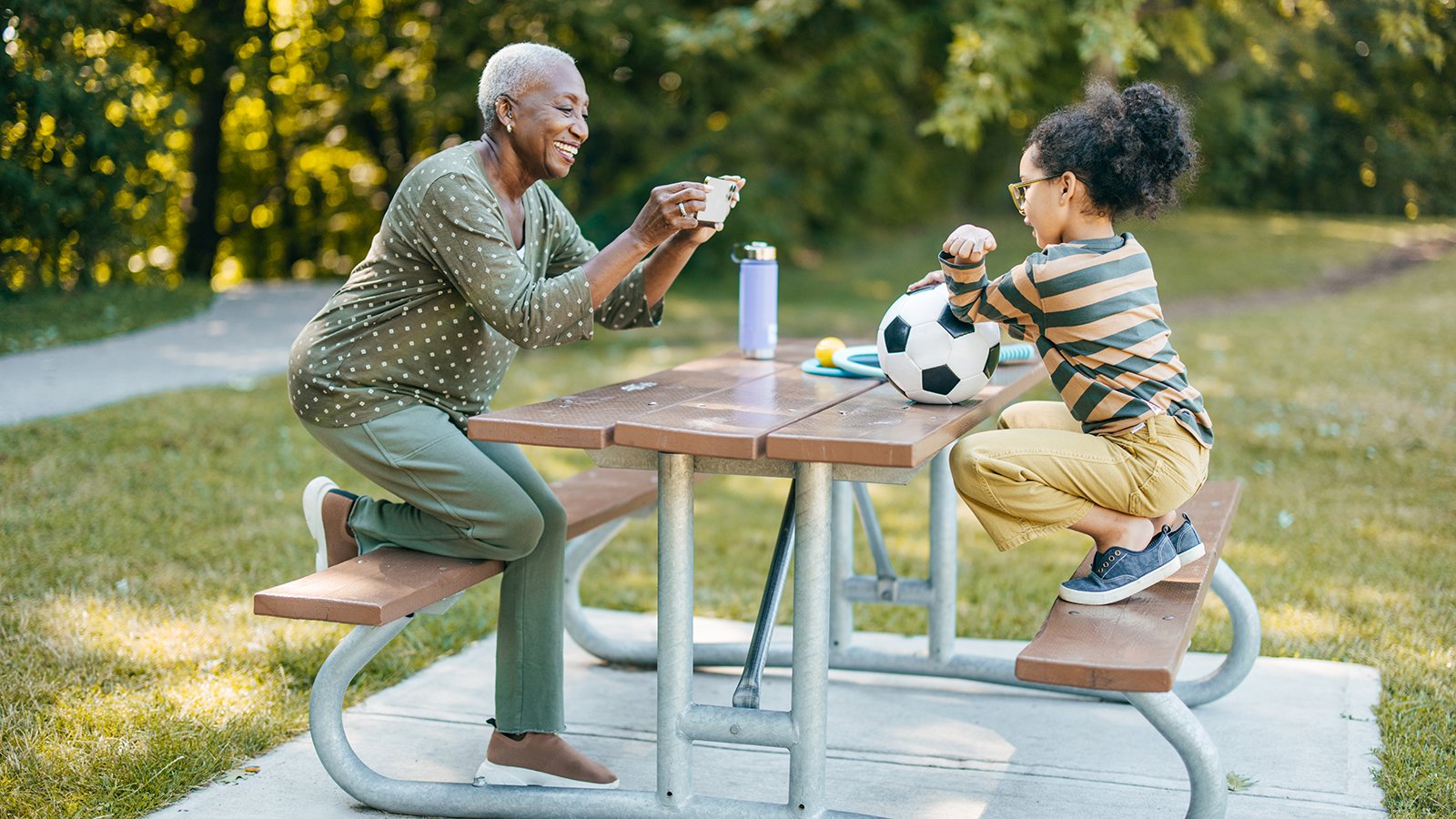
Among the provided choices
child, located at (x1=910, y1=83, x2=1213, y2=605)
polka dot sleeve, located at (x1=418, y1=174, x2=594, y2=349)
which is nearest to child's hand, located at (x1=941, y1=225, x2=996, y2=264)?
child, located at (x1=910, y1=83, x2=1213, y2=605)

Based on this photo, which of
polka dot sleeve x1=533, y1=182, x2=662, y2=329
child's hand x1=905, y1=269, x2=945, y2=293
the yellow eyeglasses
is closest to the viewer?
the yellow eyeglasses

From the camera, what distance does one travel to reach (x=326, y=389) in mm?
2738

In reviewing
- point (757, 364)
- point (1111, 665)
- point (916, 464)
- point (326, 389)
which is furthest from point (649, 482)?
point (1111, 665)

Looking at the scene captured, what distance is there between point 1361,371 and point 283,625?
8066mm

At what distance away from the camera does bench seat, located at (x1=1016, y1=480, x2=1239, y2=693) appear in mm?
2051

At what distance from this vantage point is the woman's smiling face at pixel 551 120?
278 centimetres

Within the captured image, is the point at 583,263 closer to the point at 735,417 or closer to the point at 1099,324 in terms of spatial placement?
the point at 735,417

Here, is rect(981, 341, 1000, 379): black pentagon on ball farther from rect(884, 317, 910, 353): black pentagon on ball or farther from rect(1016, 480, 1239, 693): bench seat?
rect(1016, 480, 1239, 693): bench seat

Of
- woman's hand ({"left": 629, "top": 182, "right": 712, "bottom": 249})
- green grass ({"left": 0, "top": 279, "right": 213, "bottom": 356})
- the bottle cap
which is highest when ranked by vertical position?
woman's hand ({"left": 629, "top": 182, "right": 712, "bottom": 249})

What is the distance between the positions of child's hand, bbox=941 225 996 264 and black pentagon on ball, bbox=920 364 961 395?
256 mm

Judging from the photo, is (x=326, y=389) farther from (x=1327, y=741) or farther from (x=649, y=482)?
(x=1327, y=741)

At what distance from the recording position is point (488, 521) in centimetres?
270

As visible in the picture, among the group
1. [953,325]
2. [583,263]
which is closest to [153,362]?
[583,263]

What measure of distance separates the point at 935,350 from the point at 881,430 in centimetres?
40
